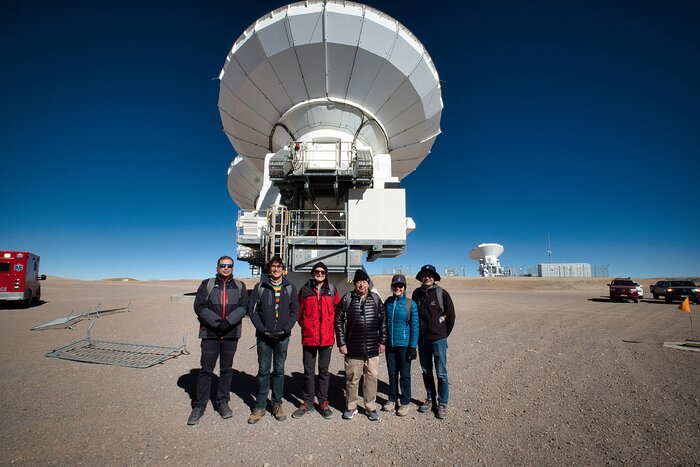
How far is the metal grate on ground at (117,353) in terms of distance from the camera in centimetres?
626

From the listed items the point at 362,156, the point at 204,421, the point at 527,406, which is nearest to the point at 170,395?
the point at 204,421

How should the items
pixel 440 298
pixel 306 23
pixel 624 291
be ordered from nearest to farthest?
pixel 440 298 < pixel 306 23 < pixel 624 291

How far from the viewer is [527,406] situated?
4297mm

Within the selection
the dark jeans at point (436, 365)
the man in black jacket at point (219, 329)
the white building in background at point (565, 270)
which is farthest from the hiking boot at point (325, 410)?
the white building in background at point (565, 270)

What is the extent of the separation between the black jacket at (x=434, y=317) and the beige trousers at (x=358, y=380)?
772 millimetres

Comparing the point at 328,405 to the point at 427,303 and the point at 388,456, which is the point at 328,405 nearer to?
the point at 388,456

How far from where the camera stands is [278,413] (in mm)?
3971

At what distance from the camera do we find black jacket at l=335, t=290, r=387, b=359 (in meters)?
4.15

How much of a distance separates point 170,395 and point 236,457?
2.14 meters

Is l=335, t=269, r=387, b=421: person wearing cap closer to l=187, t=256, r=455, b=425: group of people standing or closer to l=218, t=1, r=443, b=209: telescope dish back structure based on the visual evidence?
l=187, t=256, r=455, b=425: group of people standing

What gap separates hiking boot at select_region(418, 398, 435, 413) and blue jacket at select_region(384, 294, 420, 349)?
763 millimetres

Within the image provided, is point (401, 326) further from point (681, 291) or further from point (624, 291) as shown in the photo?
point (681, 291)

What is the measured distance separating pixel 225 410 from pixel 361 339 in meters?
1.86

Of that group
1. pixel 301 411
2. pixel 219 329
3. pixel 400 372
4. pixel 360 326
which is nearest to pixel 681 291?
pixel 400 372
